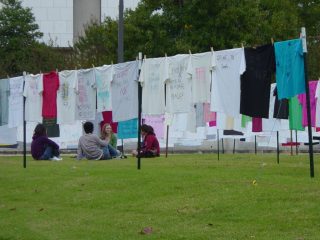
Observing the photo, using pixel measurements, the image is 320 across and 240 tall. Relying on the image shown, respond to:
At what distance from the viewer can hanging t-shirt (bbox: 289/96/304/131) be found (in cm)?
1800

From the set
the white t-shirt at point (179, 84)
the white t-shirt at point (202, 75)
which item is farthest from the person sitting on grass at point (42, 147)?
the white t-shirt at point (202, 75)

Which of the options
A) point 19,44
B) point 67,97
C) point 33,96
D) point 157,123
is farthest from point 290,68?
point 19,44

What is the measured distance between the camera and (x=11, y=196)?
1245 cm

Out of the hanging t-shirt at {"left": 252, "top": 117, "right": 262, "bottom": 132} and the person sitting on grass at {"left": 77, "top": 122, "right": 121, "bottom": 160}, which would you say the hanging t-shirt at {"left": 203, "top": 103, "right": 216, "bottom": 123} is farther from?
the person sitting on grass at {"left": 77, "top": 122, "right": 121, "bottom": 160}

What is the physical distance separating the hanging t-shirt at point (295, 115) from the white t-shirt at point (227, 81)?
3.03 m

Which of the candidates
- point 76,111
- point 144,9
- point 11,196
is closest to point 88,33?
point 144,9

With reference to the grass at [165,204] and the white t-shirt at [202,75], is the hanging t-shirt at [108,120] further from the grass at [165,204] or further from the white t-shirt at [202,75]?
the grass at [165,204]

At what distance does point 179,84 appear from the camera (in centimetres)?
1672

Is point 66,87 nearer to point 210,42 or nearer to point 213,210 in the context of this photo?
point 213,210

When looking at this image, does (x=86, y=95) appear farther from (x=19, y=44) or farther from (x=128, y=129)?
(x=19, y=44)

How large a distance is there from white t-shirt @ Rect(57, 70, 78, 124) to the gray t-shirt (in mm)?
1007

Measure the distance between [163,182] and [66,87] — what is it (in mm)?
7873

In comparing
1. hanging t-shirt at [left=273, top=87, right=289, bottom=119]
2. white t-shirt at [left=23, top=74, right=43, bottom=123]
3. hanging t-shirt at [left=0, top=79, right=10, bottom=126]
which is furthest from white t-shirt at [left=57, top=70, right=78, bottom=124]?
hanging t-shirt at [left=273, top=87, right=289, bottom=119]

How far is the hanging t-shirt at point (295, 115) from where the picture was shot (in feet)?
59.1
